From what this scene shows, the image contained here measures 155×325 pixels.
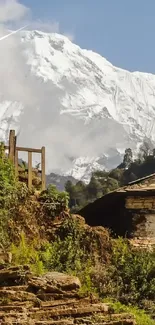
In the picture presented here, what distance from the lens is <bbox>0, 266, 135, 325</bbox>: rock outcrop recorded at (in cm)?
1402

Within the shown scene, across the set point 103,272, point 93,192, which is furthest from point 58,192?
point 93,192

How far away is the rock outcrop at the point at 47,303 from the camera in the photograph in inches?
552

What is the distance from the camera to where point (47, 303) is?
14727 millimetres

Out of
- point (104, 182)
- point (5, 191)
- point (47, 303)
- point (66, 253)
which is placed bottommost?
point (47, 303)

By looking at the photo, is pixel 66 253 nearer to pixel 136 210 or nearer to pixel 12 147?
pixel 136 210

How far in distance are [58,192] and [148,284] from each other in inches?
188

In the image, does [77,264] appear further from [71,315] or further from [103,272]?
[71,315]

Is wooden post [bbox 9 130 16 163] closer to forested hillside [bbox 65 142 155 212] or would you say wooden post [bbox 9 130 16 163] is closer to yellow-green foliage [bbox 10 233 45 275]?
yellow-green foliage [bbox 10 233 45 275]

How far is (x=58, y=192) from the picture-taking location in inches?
864

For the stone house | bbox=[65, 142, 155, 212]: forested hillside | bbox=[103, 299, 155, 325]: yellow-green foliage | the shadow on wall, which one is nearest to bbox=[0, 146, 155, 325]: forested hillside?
bbox=[103, 299, 155, 325]: yellow-green foliage

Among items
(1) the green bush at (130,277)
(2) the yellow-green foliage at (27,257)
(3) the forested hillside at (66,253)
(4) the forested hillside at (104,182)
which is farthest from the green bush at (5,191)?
(4) the forested hillside at (104,182)

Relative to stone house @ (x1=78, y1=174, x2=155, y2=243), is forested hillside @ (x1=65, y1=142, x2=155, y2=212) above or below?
above

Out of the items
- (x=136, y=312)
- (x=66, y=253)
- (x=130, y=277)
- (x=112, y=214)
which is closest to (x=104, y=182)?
(x=112, y=214)

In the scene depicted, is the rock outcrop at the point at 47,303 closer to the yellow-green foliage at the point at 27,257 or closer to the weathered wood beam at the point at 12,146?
the yellow-green foliage at the point at 27,257
